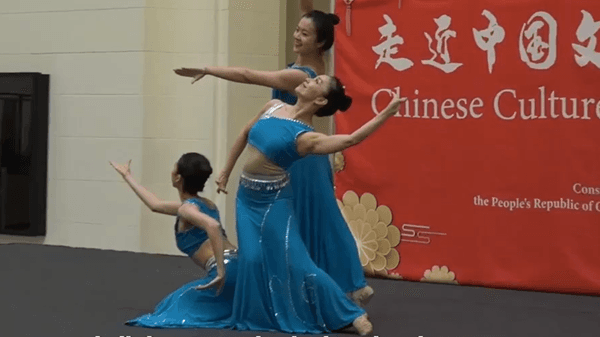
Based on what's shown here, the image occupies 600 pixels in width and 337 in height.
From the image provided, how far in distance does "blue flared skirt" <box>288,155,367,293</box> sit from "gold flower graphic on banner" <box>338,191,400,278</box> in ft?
5.33

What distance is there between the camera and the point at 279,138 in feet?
11.8

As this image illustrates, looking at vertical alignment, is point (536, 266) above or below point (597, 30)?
below

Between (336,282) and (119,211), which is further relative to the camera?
(119,211)

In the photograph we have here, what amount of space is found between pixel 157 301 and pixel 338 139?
54.1 inches

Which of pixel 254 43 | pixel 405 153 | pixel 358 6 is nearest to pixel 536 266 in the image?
pixel 405 153

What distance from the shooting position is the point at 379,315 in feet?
13.6

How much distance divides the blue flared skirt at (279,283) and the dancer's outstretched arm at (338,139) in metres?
0.21

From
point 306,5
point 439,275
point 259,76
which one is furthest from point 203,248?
point 439,275

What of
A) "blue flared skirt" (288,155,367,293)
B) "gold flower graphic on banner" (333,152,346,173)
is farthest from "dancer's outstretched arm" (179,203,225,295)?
"gold flower graphic on banner" (333,152,346,173)

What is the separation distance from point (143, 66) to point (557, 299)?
305 cm

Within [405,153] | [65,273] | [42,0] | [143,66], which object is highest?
[42,0]

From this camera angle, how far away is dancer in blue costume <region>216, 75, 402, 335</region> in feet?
11.8

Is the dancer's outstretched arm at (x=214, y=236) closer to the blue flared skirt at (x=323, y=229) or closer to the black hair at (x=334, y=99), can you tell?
the blue flared skirt at (x=323, y=229)

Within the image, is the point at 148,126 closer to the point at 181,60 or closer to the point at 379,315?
the point at 181,60
